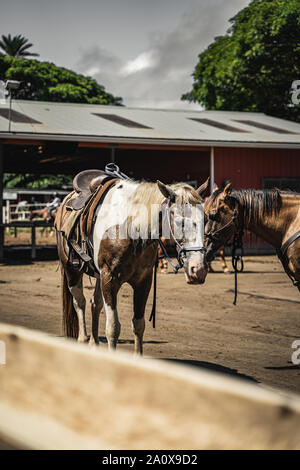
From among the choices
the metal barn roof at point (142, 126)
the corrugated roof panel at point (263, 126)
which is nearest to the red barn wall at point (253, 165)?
the metal barn roof at point (142, 126)

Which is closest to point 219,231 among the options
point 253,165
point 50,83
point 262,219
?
point 262,219

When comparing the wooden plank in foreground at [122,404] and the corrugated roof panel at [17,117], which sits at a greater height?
→ the corrugated roof panel at [17,117]

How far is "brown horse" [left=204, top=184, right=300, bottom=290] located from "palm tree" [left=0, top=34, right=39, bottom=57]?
4464 centimetres

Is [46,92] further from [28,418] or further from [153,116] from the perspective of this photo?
[28,418]

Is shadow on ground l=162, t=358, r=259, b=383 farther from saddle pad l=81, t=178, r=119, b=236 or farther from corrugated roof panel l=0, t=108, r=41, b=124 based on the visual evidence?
corrugated roof panel l=0, t=108, r=41, b=124

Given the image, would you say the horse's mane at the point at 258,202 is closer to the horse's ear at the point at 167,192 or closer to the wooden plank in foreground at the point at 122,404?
the horse's ear at the point at 167,192

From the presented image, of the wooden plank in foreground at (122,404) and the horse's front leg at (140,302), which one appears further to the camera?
the horse's front leg at (140,302)

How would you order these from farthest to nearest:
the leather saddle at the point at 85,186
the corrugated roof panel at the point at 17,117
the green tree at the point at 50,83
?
the green tree at the point at 50,83, the corrugated roof panel at the point at 17,117, the leather saddle at the point at 85,186

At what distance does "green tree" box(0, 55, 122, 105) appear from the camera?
38719 mm

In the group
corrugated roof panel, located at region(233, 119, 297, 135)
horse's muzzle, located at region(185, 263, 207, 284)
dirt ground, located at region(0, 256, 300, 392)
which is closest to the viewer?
horse's muzzle, located at region(185, 263, 207, 284)

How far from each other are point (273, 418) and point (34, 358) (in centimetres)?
90

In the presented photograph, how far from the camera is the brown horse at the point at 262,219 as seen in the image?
527 centimetres

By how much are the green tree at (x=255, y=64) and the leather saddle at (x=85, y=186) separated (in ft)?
60.7

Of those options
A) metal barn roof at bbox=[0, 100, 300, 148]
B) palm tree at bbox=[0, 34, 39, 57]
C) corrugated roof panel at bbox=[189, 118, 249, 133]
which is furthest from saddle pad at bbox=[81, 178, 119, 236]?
palm tree at bbox=[0, 34, 39, 57]
